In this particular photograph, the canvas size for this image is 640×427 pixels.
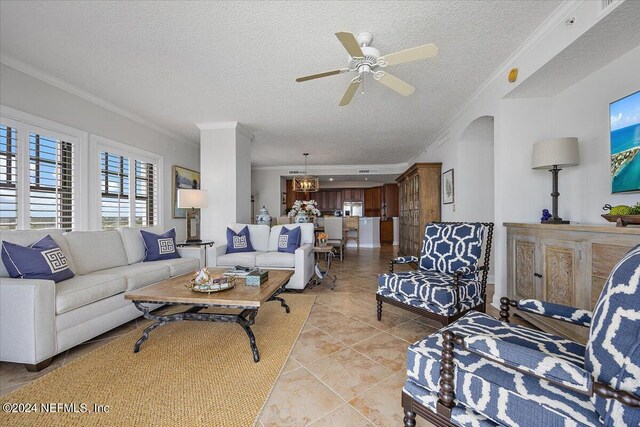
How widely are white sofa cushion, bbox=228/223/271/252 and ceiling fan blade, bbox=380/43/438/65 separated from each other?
3101mm

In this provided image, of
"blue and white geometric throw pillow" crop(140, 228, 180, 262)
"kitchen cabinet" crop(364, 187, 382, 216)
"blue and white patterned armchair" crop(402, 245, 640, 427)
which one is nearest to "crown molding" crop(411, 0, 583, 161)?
"blue and white patterned armchair" crop(402, 245, 640, 427)

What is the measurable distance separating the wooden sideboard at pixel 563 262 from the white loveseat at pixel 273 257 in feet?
8.02

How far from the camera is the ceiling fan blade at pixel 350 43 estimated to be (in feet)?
5.85

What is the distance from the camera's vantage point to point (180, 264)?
335cm

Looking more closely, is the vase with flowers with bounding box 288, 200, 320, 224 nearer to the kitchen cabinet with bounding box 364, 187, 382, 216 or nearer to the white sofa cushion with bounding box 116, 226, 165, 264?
the white sofa cushion with bounding box 116, 226, 165, 264

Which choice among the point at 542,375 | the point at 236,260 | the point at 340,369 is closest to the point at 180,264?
the point at 236,260

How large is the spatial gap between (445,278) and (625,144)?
65.7 inches

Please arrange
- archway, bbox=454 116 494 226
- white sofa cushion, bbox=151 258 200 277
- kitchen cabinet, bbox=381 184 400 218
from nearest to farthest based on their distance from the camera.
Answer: white sofa cushion, bbox=151 258 200 277 < archway, bbox=454 116 494 226 < kitchen cabinet, bbox=381 184 400 218

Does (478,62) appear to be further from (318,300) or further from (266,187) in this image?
(266,187)

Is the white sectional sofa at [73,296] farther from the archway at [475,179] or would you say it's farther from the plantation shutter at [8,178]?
the archway at [475,179]

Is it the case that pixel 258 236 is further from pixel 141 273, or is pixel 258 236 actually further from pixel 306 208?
pixel 141 273

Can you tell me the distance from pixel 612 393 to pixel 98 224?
5.05m

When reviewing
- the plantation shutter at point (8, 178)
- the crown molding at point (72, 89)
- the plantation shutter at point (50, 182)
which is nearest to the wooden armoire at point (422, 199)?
the crown molding at point (72, 89)

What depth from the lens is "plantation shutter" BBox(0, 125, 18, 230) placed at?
9.08ft
